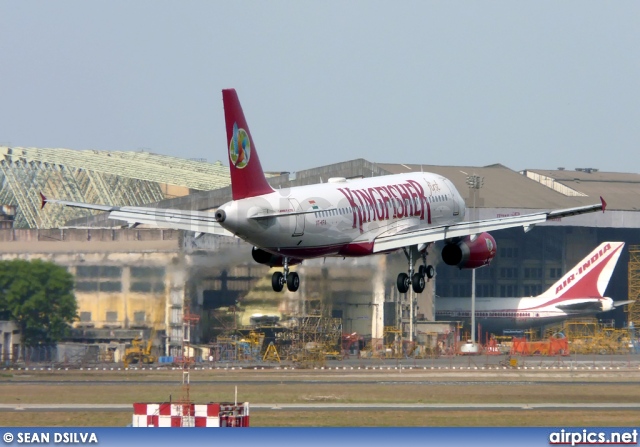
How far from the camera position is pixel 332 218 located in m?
56.0

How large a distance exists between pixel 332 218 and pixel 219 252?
26.8m

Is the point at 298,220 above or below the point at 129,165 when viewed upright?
below

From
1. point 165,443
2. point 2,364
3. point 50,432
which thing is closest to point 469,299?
point 2,364

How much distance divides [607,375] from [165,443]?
2317 inches

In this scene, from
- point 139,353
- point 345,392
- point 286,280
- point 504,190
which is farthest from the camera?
point 504,190

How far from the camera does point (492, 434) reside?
39.3 meters

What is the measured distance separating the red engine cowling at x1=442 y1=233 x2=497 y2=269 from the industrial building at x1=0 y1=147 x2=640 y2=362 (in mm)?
9915

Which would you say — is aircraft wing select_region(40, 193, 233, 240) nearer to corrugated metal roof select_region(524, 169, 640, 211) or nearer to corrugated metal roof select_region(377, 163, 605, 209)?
corrugated metal roof select_region(377, 163, 605, 209)

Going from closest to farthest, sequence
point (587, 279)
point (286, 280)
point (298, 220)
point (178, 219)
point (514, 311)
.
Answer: point (298, 220) < point (286, 280) < point (178, 219) < point (587, 279) < point (514, 311)

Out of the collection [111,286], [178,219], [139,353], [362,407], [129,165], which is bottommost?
[362,407]

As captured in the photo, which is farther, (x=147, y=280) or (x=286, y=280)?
(x=147, y=280)

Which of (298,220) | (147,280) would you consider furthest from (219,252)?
(298,220)

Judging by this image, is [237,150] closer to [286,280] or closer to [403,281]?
[286,280]

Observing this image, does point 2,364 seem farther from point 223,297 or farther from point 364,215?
point 364,215
